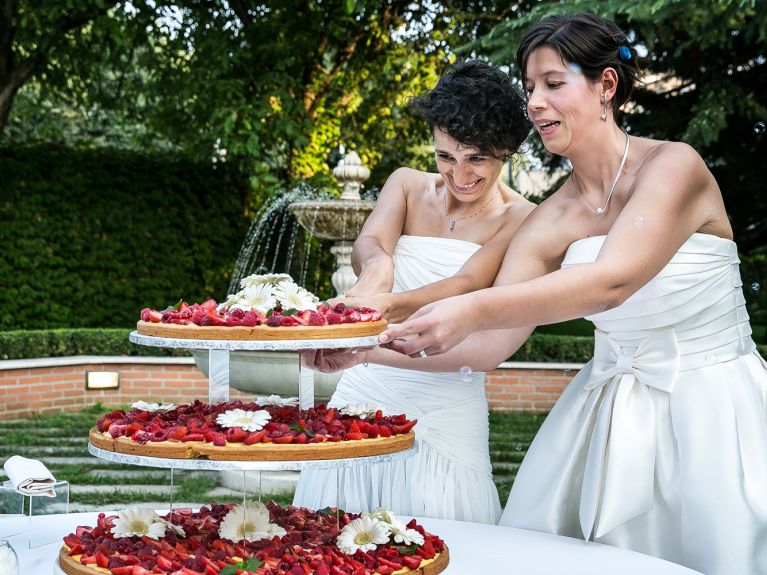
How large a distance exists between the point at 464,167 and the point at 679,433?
1059 mm

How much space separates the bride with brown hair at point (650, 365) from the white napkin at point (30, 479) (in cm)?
75

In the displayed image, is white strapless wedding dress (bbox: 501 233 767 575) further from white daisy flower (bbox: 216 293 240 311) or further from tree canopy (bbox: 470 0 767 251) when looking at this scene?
tree canopy (bbox: 470 0 767 251)

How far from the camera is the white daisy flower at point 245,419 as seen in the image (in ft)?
7.04

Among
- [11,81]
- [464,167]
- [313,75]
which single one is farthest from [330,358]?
[313,75]

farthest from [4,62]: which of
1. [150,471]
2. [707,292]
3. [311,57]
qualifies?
[707,292]

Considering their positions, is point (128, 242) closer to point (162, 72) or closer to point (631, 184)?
point (162, 72)

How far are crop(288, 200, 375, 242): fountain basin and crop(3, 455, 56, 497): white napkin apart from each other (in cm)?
556

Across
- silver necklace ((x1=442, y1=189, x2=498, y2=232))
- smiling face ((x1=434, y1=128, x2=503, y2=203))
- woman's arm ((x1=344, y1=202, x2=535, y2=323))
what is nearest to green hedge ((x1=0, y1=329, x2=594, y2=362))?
silver necklace ((x1=442, y1=189, x2=498, y2=232))

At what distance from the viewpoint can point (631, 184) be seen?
95.0 inches

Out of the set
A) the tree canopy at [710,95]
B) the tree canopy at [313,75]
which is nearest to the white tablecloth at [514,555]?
the tree canopy at [710,95]

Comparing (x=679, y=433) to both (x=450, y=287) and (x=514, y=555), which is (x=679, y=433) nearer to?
(x=514, y=555)

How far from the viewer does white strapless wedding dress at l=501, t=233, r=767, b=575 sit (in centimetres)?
235

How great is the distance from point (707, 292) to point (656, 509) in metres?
0.55

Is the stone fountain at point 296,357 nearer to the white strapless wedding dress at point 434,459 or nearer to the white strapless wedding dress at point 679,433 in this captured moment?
the white strapless wedding dress at point 434,459
